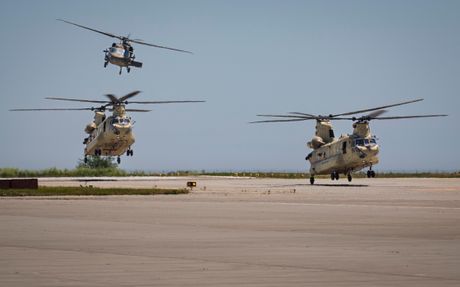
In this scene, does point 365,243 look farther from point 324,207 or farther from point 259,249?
point 324,207

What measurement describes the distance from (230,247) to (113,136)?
74749 millimetres

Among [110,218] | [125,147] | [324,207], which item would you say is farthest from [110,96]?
[110,218]

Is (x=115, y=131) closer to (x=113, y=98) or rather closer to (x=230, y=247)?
(x=113, y=98)

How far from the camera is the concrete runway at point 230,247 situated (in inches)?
570

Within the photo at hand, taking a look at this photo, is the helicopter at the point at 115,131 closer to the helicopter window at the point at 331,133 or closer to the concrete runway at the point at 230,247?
the helicopter window at the point at 331,133

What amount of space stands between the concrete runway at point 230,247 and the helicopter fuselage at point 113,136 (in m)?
58.8

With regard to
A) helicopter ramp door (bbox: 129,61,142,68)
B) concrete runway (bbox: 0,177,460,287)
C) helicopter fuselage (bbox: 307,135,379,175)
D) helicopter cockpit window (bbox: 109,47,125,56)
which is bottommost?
concrete runway (bbox: 0,177,460,287)

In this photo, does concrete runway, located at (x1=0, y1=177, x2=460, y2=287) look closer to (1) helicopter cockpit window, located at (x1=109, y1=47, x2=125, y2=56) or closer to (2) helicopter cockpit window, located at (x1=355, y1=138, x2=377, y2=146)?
(2) helicopter cockpit window, located at (x1=355, y1=138, x2=377, y2=146)

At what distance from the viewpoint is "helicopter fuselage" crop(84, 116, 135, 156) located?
3671 inches

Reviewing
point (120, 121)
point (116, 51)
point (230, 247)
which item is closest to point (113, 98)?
point (120, 121)

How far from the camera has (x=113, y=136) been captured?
93.8m

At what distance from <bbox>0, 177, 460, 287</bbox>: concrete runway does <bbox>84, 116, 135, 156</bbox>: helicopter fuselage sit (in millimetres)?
58784

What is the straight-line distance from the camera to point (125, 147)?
96.8 m

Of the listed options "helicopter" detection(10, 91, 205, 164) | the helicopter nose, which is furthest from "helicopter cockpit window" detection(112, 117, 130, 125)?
the helicopter nose
